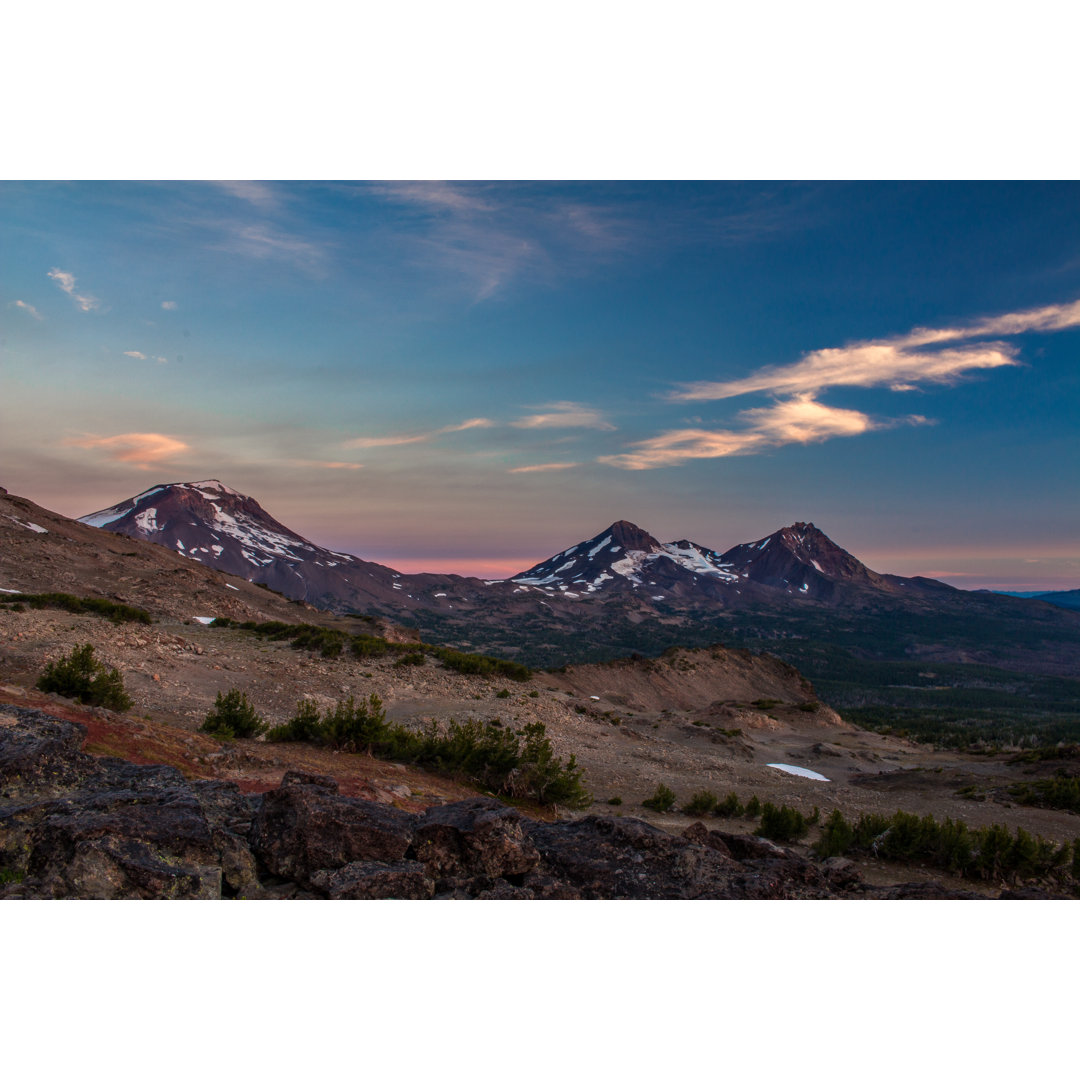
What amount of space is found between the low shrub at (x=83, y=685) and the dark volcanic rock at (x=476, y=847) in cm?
1037

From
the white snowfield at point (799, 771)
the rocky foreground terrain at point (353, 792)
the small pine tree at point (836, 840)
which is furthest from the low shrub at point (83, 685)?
the white snowfield at point (799, 771)

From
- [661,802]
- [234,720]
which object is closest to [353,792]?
[234,720]

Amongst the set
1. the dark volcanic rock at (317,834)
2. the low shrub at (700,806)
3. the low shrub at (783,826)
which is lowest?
the low shrub at (700,806)

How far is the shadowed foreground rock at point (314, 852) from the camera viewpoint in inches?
180

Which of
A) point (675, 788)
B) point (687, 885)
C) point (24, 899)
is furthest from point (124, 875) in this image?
point (675, 788)

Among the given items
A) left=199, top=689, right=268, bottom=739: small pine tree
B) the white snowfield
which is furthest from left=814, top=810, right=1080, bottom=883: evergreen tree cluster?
the white snowfield

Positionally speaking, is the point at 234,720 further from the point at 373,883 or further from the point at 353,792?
the point at 373,883

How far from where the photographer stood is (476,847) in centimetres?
549

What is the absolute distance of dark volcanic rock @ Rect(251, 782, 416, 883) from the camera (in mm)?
5242

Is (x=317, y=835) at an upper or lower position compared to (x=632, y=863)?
upper

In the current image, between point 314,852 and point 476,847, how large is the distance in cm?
142

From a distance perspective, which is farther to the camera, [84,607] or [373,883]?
[84,607]

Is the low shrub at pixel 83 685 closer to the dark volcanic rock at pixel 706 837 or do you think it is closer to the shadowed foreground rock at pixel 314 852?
the shadowed foreground rock at pixel 314 852

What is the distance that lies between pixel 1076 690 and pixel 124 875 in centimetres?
19028
